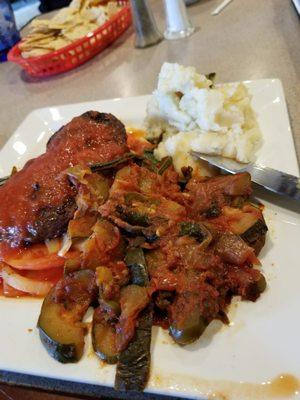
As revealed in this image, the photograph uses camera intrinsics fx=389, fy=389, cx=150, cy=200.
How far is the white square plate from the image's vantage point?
→ 1.25 meters

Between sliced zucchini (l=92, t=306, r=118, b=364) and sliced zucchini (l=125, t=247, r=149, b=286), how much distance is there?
0.61 ft

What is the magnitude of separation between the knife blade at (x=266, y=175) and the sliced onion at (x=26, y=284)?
987 millimetres

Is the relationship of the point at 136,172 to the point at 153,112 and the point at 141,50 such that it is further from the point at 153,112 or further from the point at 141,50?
the point at 141,50

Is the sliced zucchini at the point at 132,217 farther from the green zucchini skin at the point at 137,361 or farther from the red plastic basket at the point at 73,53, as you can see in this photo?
the red plastic basket at the point at 73,53

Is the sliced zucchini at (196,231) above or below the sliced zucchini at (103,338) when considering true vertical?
above

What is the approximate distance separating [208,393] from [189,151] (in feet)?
3.91

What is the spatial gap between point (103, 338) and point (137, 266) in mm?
298

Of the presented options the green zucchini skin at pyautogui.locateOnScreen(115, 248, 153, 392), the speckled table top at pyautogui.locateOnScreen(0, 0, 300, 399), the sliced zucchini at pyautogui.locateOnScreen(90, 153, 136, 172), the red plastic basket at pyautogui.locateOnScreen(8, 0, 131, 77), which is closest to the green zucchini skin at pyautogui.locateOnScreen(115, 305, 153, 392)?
the green zucchini skin at pyautogui.locateOnScreen(115, 248, 153, 392)

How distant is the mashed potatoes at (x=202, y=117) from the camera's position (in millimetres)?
1996

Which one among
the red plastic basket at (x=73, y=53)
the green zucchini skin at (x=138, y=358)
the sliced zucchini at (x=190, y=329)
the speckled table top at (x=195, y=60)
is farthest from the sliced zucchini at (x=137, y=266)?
the red plastic basket at (x=73, y=53)

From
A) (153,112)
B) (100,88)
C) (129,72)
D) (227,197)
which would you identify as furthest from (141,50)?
(227,197)

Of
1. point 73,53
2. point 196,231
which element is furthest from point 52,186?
point 73,53

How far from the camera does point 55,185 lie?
1.94 metres

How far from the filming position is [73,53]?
3721 millimetres
